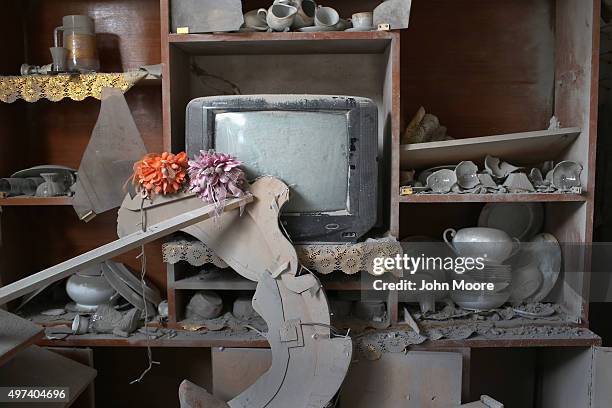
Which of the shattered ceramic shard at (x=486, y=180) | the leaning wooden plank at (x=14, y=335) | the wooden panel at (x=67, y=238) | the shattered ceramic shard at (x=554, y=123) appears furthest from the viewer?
the wooden panel at (x=67, y=238)

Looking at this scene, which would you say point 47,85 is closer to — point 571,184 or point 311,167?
point 311,167

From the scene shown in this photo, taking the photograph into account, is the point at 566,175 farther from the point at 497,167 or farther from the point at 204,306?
the point at 204,306

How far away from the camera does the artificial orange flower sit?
5.36 feet

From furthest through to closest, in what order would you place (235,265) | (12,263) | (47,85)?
(12,263)
(47,85)
(235,265)

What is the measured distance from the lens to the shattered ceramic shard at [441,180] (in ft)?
5.95

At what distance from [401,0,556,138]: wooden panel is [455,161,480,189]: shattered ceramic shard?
1.08 feet

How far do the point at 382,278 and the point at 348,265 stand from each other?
0.18 m

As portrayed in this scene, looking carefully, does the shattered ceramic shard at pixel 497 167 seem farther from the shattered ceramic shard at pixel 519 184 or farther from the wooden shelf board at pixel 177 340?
the wooden shelf board at pixel 177 340

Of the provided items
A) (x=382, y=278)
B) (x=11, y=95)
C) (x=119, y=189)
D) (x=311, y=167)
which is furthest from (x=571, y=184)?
(x=11, y=95)

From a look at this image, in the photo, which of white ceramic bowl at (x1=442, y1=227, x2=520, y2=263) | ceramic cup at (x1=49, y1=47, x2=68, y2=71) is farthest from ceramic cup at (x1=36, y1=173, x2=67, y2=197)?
white ceramic bowl at (x1=442, y1=227, x2=520, y2=263)

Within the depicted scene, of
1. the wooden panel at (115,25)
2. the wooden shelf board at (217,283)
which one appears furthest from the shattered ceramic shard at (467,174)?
the wooden panel at (115,25)

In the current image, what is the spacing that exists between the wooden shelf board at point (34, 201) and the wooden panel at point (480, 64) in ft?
4.05

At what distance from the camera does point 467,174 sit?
71.9 inches

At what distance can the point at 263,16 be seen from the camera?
5.92ft
